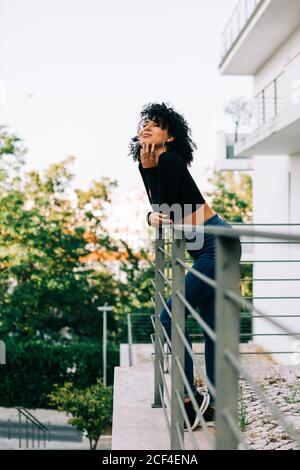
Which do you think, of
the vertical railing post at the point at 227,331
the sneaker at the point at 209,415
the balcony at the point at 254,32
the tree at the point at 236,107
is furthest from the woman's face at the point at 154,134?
the tree at the point at 236,107

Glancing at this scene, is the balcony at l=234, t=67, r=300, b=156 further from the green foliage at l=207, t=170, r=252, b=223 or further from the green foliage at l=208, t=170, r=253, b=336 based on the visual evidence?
the green foliage at l=207, t=170, r=252, b=223

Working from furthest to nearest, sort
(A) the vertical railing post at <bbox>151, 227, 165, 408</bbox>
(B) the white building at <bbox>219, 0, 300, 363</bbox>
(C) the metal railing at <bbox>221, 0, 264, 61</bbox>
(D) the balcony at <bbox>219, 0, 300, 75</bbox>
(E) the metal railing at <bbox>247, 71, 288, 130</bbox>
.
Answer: (C) the metal railing at <bbox>221, 0, 264, 61</bbox>, (D) the balcony at <bbox>219, 0, 300, 75</bbox>, (E) the metal railing at <bbox>247, 71, 288, 130</bbox>, (B) the white building at <bbox>219, 0, 300, 363</bbox>, (A) the vertical railing post at <bbox>151, 227, 165, 408</bbox>

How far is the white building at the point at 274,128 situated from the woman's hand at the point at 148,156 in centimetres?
768

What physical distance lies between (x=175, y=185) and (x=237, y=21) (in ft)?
42.1

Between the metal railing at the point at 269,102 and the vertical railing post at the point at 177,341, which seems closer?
the vertical railing post at the point at 177,341

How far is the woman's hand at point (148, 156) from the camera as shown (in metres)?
3.59

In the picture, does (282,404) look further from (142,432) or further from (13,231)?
(13,231)

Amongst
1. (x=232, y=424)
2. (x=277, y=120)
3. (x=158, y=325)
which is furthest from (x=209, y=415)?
(x=277, y=120)

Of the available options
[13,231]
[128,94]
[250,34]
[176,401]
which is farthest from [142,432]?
[128,94]

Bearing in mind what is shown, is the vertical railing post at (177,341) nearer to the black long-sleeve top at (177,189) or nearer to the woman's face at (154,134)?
the black long-sleeve top at (177,189)

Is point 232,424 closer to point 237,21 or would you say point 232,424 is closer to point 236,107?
point 237,21

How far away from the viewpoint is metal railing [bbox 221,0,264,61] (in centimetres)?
1375

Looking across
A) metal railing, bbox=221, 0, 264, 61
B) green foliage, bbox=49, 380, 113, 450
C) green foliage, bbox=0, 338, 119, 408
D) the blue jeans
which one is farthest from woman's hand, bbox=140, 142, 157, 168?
green foliage, bbox=0, 338, 119, 408

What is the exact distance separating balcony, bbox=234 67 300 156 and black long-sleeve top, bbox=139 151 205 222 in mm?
7868
